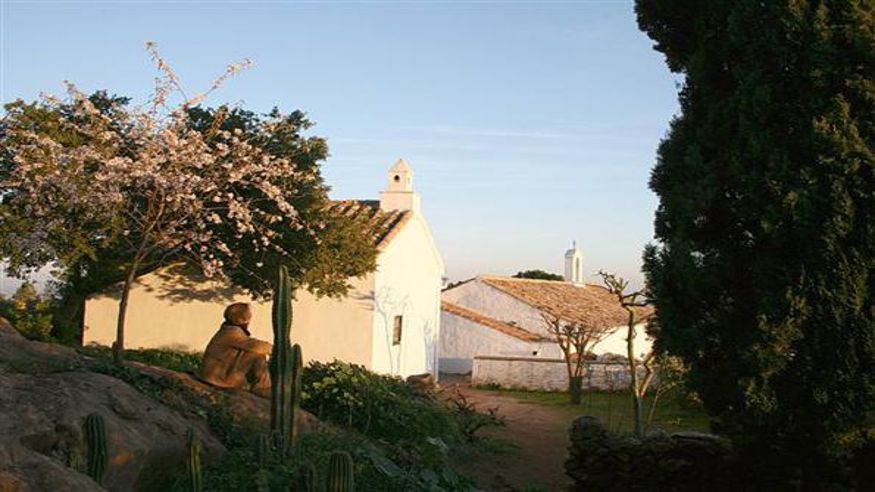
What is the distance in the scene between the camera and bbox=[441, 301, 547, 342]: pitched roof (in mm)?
33562

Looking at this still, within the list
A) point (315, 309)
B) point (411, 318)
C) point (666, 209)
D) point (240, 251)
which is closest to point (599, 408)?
point (411, 318)

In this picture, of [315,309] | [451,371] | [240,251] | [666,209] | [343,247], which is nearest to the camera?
[666,209]

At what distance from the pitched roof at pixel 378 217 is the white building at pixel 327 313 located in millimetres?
29

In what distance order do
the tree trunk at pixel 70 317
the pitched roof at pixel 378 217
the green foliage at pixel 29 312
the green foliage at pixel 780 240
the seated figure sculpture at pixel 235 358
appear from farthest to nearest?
the pitched roof at pixel 378 217
the tree trunk at pixel 70 317
the green foliage at pixel 29 312
the seated figure sculpture at pixel 235 358
the green foliage at pixel 780 240

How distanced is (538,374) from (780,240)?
20980 millimetres

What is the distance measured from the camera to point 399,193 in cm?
2616

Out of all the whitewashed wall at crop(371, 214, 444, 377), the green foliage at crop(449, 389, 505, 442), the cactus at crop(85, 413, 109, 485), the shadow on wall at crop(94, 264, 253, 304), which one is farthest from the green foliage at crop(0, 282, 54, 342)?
the cactus at crop(85, 413, 109, 485)

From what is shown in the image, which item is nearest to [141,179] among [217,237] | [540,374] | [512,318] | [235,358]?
[217,237]

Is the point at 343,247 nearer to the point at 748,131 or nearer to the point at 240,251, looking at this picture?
the point at 240,251

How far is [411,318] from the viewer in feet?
83.0

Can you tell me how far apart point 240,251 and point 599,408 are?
10.6 metres

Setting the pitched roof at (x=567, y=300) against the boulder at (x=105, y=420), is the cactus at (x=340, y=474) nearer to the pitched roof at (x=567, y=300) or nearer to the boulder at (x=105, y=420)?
the boulder at (x=105, y=420)

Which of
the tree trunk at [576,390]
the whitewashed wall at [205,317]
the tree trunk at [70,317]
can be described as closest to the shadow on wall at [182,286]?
the whitewashed wall at [205,317]

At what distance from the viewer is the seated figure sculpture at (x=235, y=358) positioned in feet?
39.8
